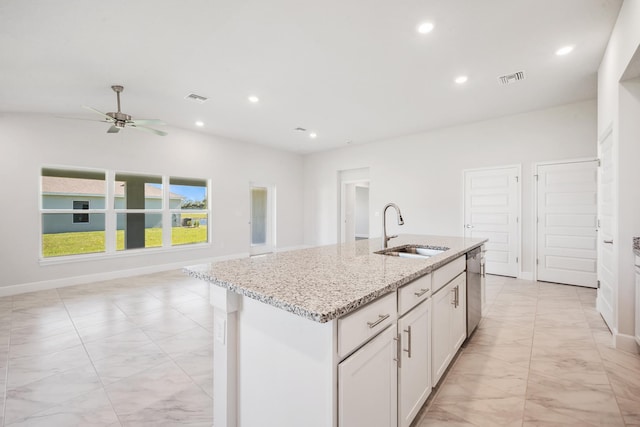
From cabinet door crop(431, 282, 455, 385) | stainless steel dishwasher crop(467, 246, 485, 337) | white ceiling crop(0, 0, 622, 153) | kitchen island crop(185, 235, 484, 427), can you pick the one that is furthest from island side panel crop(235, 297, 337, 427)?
white ceiling crop(0, 0, 622, 153)

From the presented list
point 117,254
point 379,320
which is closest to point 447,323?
point 379,320

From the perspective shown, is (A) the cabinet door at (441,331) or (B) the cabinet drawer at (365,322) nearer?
(B) the cabinet drawer at (365,322)

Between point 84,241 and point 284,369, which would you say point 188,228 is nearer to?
point 84,241

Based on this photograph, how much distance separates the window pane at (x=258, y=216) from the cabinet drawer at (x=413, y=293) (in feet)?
21.0

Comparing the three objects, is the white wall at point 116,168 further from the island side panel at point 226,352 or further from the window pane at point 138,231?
the island side panel at point 226,352

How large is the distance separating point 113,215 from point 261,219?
346 centimetres

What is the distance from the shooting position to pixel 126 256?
5.25 m

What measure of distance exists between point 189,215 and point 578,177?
7.26 meters

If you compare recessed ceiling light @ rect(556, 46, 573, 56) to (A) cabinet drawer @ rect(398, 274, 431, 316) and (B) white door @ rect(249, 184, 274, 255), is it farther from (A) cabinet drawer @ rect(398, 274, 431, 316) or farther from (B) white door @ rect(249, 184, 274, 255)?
(B) white door @ rect(249, 184, 274, 255)

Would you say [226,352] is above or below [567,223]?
below

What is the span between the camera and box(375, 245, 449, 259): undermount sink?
2.47 m

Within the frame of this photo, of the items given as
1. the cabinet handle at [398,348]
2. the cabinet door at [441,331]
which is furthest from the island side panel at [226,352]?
the cabinet door at [441,331]

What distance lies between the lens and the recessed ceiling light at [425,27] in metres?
2.54

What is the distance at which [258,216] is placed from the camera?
7.80 meters
